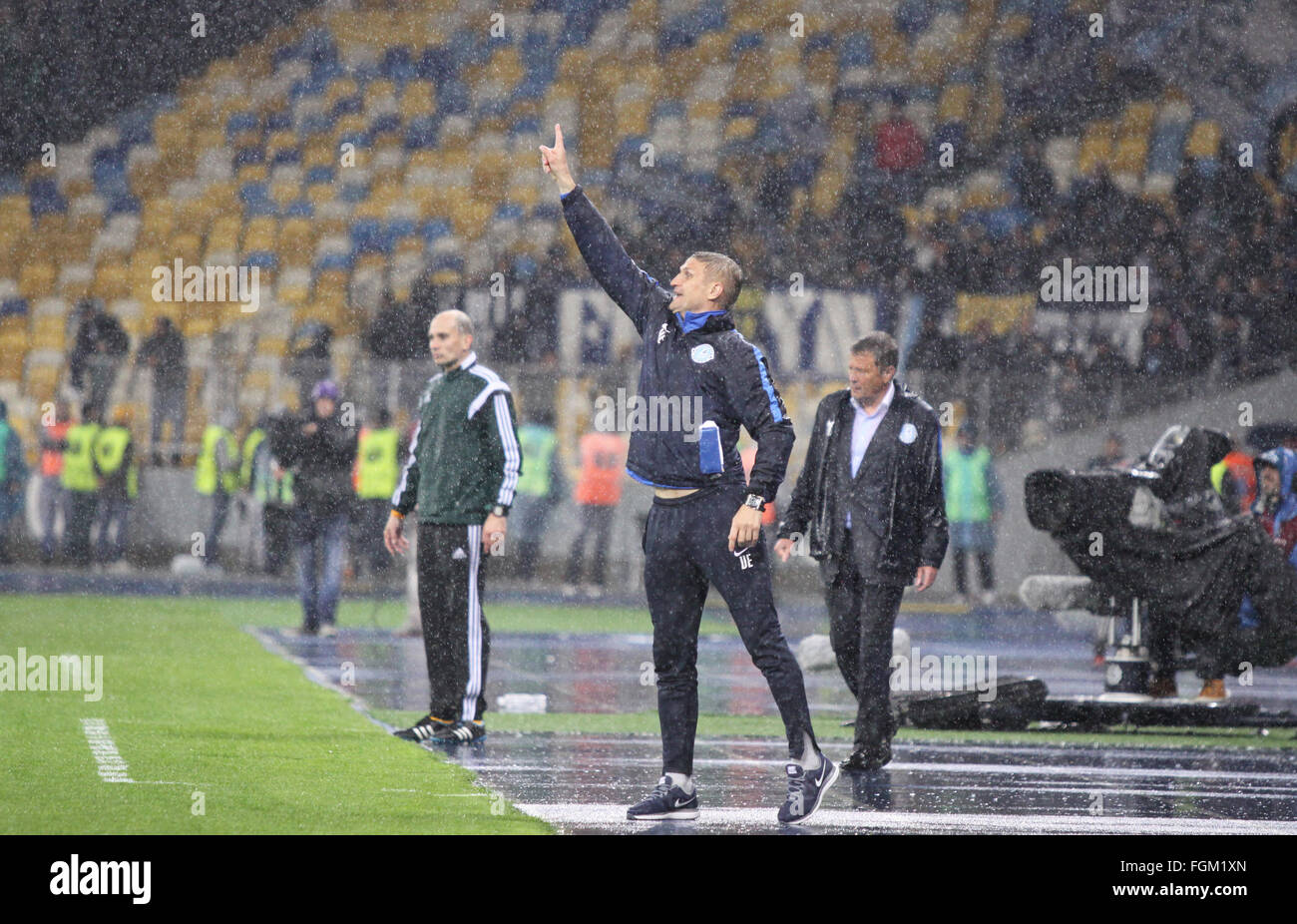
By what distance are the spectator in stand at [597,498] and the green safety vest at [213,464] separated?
3926 mm

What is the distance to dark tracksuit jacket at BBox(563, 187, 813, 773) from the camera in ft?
24.1

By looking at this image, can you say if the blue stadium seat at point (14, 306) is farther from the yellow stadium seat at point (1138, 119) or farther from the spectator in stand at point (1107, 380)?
the yellow stadium seat at point (1138, 119)

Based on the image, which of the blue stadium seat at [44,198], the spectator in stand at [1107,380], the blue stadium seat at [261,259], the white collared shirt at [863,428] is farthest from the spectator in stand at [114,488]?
the white collared shirt at [863,428]

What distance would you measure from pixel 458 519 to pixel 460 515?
23 millimetres

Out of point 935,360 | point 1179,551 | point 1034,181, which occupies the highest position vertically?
point 1034,181

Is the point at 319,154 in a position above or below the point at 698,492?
above

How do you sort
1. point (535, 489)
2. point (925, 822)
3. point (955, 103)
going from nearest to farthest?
point (925, 822) < point (535, 489) < point (955, 103)

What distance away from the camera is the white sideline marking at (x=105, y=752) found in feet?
26.9

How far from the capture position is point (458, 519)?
1000cm

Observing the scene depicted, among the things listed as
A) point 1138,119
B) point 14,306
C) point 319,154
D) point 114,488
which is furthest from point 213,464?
point 1138,119

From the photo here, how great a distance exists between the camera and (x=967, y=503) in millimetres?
22812

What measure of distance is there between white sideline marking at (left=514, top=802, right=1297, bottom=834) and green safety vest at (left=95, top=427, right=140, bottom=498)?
50.7ft

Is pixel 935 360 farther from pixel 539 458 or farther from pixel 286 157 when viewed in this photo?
pixel 286 157
